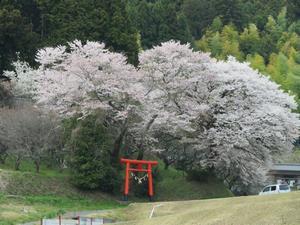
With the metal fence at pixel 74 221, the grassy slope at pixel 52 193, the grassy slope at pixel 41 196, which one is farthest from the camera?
the grassy slope at pixel 41 196

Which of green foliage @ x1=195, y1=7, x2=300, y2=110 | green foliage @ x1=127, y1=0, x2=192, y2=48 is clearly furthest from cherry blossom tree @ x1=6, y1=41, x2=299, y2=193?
green foliage @ x1=195, y1=7, x2=300, y2=110

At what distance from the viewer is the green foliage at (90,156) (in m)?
27.8

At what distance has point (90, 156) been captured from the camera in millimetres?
27891

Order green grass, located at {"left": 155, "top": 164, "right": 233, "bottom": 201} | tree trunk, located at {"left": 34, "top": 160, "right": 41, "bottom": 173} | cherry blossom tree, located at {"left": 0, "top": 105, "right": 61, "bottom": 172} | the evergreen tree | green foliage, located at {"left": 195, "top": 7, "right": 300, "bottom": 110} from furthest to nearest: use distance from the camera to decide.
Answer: the evergreen tree
green foliage, located at {"left": 195, "top": 7, "right": 300, "bottom": 110}
green grass, located at {"left": 155, "top": 164, "right": 233, "bottom": 201}
tree trunk, located at {"left": 34, "top": 160, "right": 41, "bottom": 173}
cherry blossom tree, located at {"left": 0, "top": 105, "right": 61, "bottom": 172}

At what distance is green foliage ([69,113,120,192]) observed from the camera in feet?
91.1

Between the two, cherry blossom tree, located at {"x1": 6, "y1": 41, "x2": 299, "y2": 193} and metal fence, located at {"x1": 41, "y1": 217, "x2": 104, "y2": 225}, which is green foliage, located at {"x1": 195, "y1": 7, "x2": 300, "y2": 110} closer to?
cherry blossom tree, located at {"x1": 6, "y1": 41, "x2": 299, "y2": 193}

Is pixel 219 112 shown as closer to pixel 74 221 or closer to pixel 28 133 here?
pixel 28 133

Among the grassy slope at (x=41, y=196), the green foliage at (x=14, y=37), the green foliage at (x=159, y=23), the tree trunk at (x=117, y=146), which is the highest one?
the green foliage at (x=159, y=23)

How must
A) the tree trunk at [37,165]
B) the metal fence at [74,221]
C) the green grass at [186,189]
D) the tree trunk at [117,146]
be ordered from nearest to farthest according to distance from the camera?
the metal fence at [74,221], the tree trunk at [37,165], the tree trunk at [117,146], the green grass at [186,189]

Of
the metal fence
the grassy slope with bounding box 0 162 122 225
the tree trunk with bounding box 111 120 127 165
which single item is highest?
the tree trunk with bounding box 111 120 127 165

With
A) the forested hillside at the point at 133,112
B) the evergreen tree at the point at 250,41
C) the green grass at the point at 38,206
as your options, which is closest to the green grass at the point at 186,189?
the forested hillside at the point at 133,112

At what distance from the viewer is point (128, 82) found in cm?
2991

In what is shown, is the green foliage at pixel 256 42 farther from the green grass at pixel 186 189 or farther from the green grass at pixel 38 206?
the green grass at pixel 38 206

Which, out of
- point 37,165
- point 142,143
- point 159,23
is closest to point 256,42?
point 159,23
